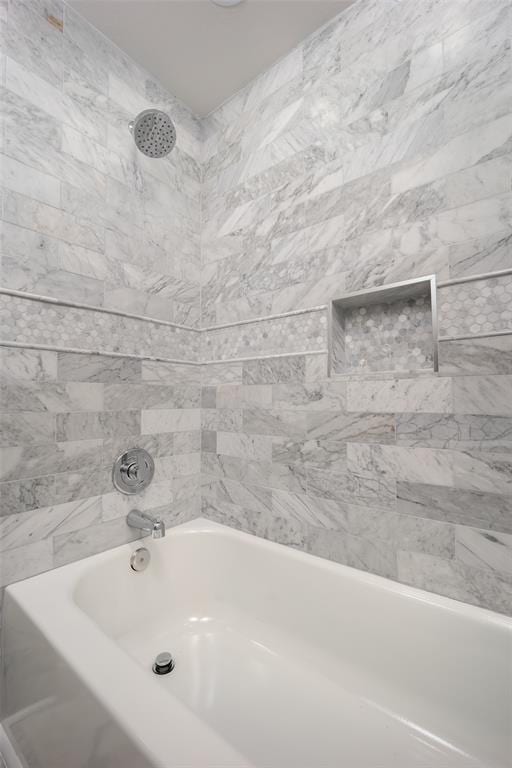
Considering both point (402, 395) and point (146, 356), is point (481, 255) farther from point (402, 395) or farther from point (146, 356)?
point (146, 356)

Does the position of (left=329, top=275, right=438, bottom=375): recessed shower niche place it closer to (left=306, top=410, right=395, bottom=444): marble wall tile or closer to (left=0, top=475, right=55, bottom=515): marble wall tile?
(left=306, top=410, right=395, bottom=444): marble wall tile

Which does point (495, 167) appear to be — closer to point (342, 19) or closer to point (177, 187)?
point (342, 19)

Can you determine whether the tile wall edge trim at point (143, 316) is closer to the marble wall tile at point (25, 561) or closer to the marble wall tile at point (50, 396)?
the marble wall tile at point (50, 396)

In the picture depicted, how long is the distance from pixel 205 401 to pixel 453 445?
3.71 ft

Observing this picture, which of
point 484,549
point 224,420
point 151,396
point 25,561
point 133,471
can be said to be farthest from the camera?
point 224,420

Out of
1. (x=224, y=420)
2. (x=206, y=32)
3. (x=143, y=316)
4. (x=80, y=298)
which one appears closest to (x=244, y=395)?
(x=224, y=420)

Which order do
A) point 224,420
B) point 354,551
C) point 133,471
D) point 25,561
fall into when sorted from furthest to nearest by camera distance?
1. point 224,420
2. point 133,471
3. point 354,551
4. point 25,561

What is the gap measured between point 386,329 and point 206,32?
1.43 meters

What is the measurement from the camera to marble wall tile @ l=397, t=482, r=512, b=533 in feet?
3.22

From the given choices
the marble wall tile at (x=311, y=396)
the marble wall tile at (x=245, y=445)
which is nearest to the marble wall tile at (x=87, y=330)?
the marble wall tile at (x=245, y=445)

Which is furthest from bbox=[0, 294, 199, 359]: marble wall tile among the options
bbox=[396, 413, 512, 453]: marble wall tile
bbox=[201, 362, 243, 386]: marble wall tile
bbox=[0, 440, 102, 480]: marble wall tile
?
bbox=[396, 413, 512, 453]: marble wall tile

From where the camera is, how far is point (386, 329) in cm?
129

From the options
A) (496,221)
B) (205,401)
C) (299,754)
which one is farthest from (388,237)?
(299,754)

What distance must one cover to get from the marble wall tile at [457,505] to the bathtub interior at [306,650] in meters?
0.24
